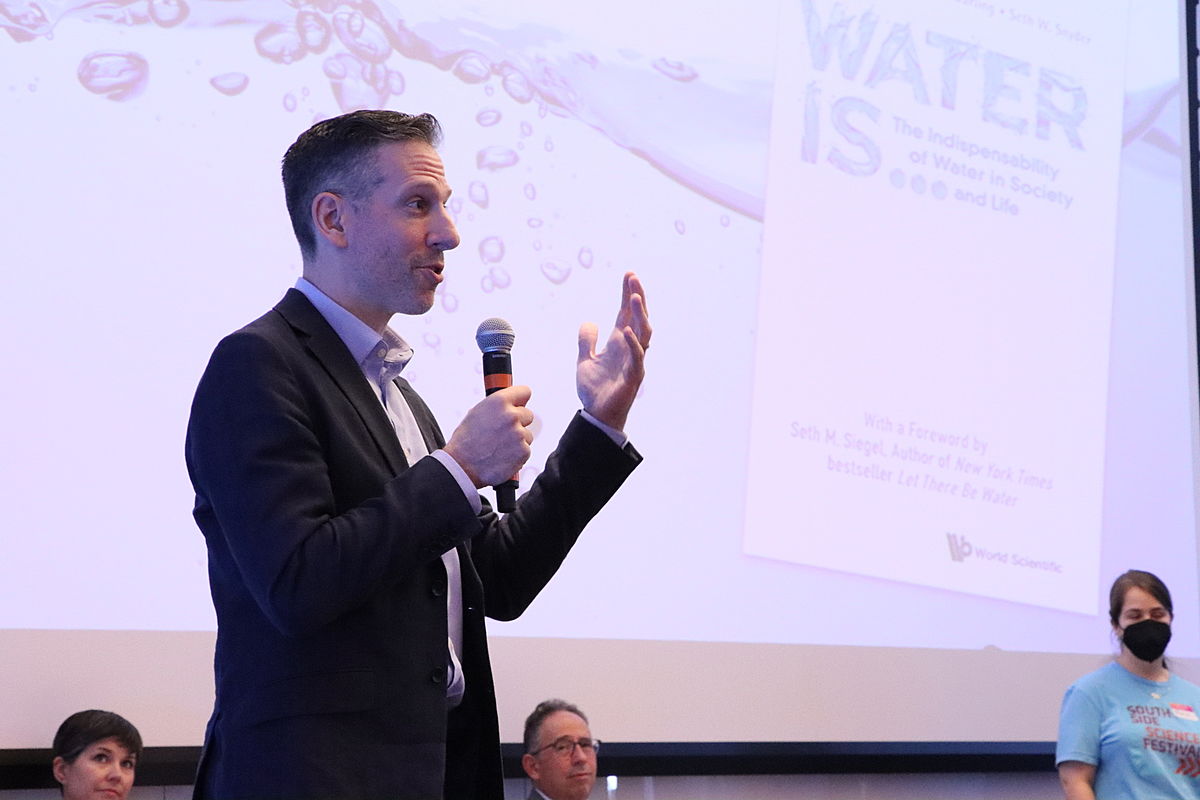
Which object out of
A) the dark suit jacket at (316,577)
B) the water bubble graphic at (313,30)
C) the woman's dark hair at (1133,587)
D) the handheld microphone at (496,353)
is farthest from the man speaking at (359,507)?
Answer: the woman's dark hair at (1133,587)

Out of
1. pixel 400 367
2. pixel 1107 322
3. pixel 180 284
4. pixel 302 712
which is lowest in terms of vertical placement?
pixel 302 712

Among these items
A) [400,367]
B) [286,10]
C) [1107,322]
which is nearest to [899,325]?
[1107,322]

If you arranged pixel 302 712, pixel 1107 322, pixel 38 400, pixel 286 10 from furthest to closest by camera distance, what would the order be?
1. pixel 1107 322
2. pixel 286 10
3. pixel 38 400
4. pixel 302 712

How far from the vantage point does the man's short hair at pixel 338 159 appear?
162 cm

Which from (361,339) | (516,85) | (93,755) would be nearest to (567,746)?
(93,755)

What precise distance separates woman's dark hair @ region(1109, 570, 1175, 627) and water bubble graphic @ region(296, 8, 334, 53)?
241 centimetres

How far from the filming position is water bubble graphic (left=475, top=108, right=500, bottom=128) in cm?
347

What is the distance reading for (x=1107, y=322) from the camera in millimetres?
4422

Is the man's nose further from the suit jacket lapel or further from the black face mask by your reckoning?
the black face mask

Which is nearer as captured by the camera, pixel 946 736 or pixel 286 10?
pixel 286 10

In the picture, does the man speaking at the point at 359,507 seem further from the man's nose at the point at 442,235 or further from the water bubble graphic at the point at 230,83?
the water bubble graphic at the point at 230,83

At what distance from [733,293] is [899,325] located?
22.2 inches

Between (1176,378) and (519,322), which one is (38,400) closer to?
(519,322)

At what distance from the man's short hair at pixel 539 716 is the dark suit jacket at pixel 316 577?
1.92m
